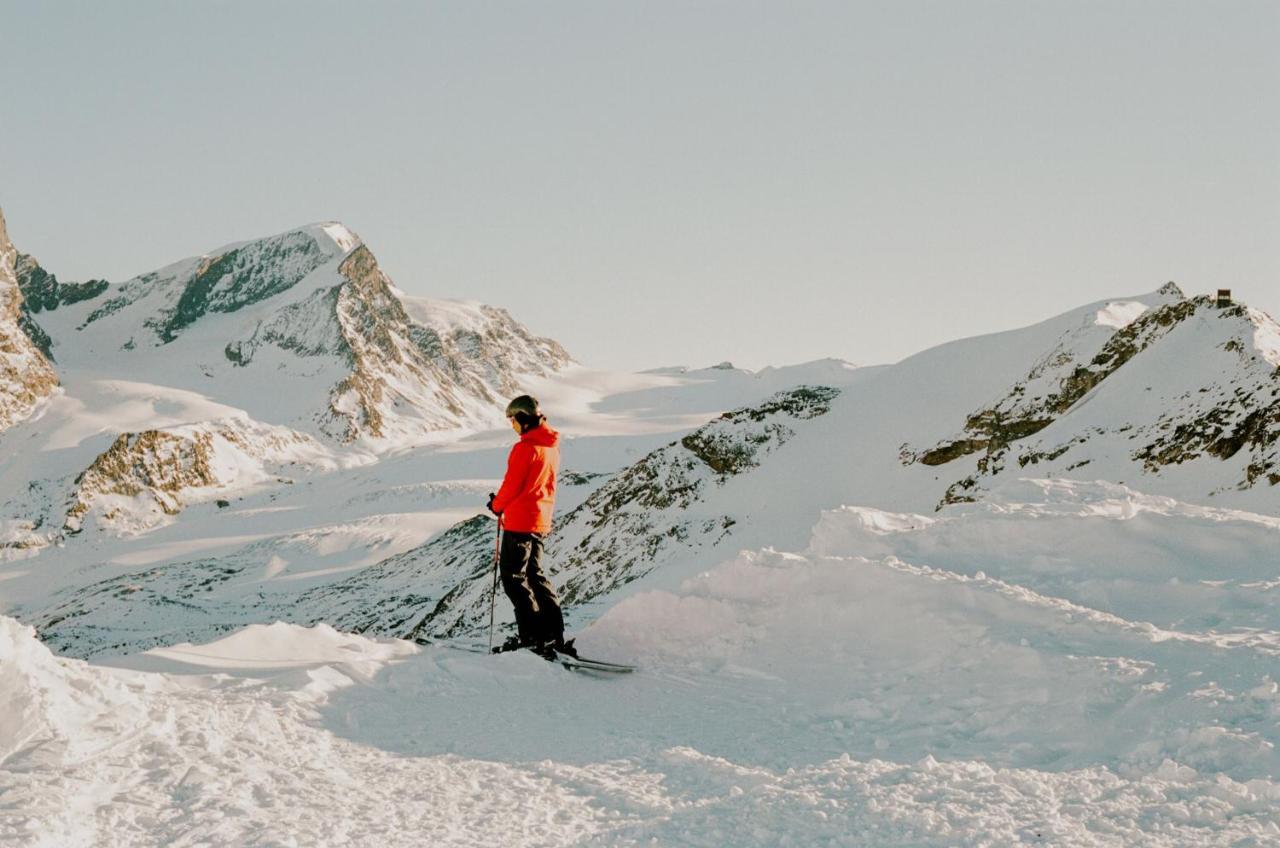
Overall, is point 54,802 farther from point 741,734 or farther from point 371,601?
point 371,601

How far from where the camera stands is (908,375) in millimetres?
46281

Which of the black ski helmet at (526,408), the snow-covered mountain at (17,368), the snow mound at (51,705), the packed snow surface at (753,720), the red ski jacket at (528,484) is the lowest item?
the packed snow surface at (753,720)

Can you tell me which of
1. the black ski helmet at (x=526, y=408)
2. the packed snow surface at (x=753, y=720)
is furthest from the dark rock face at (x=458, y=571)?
the packed snow surface at (x=753, y=720)

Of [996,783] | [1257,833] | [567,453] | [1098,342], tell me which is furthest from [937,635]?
[567,453]

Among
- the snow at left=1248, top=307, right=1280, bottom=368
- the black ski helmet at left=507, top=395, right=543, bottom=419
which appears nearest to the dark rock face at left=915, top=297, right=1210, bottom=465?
the snow at left=1248, top=307, right=1280, bottom=368

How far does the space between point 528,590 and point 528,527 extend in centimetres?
70

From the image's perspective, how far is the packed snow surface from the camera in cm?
551

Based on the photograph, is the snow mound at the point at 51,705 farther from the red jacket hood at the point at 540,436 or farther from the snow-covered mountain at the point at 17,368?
the snow-covered mountain at the point at 17,368

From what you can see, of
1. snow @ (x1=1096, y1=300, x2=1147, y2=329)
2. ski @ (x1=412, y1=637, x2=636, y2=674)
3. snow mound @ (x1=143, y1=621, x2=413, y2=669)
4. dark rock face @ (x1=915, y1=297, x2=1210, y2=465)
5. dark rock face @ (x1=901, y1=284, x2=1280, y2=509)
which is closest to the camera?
snow mound @ (x1=143, y1=621, x2=413, y2=669)

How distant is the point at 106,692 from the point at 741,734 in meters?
4.79

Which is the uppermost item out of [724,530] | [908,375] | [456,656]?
[908,375]

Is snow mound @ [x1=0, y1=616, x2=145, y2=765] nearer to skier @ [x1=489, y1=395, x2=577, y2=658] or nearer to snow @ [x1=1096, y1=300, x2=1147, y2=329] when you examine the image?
skier @ [x1=489, y1=395, x2=577, y2=658]

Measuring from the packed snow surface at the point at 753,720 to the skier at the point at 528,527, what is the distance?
28.5 inches

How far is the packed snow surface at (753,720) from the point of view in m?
5.51
